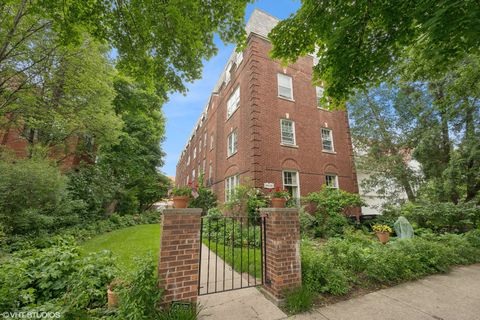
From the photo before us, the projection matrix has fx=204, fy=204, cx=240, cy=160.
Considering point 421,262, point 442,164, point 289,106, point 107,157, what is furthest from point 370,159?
point 107,157

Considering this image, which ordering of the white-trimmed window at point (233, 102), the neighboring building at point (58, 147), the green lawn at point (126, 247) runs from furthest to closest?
the white-trimmed window at point (233, 102), the neighboring building at point (58, 147), the green lawn at point (126, 247)

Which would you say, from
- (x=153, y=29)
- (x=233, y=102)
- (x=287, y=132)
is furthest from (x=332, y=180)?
(x=153, y=29)

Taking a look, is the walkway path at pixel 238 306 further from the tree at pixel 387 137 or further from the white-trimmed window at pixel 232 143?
the tree at pixel 387 137

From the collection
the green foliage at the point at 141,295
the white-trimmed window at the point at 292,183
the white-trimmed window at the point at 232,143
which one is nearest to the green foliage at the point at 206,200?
the white-trimmed window at the point at 232,143

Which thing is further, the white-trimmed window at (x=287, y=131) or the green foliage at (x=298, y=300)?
the white-trimmed window at (x=287, y=131)

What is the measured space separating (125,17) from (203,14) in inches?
69.8

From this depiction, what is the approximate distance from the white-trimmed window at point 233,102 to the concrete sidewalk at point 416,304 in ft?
39.5

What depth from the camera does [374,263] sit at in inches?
181

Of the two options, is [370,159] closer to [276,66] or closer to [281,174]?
[281,174]

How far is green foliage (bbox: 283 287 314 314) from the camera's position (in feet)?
11.0

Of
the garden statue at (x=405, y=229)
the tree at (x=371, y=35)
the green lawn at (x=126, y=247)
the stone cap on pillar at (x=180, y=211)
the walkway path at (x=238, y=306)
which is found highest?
the tree at (x=371, y=35)

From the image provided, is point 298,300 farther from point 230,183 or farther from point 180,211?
point 230,183

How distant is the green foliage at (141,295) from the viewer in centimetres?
258

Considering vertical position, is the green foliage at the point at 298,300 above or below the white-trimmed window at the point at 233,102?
below
